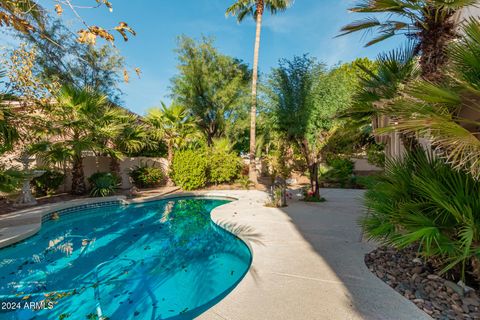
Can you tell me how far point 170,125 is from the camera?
15.0m

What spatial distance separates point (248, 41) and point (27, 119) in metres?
17.9

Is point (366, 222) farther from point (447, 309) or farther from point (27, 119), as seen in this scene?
point (27, 119)

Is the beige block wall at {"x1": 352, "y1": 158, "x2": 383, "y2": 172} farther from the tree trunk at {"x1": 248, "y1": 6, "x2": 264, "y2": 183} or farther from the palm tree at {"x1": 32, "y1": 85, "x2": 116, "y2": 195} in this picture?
the palm tree at {"x1": 32, "y1": 85, "x2": 116, "y2": 195}

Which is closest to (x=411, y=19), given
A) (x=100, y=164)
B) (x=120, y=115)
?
(x=120, y=115)

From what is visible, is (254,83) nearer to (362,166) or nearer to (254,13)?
(254,13)

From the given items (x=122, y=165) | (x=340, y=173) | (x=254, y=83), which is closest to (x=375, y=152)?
(x=340, y=173)

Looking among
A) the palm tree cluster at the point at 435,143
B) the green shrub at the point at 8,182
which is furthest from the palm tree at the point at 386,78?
the green shrub at the point at 8,182

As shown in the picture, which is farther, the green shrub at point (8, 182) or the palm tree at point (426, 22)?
the green shrub at point (8, 182)

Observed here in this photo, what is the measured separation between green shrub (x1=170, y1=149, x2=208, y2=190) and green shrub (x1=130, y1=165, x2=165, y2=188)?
63.0 inches

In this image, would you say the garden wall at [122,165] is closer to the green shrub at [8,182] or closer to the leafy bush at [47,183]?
the leafy bush at [47,183]

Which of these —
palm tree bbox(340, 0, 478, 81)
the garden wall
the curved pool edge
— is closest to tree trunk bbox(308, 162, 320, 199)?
palm tree bbox(340, 0, 478, 81)

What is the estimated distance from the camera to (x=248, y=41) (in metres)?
19.8

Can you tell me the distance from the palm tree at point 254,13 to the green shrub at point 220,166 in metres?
1.25

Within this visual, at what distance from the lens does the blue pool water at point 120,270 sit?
371cm
